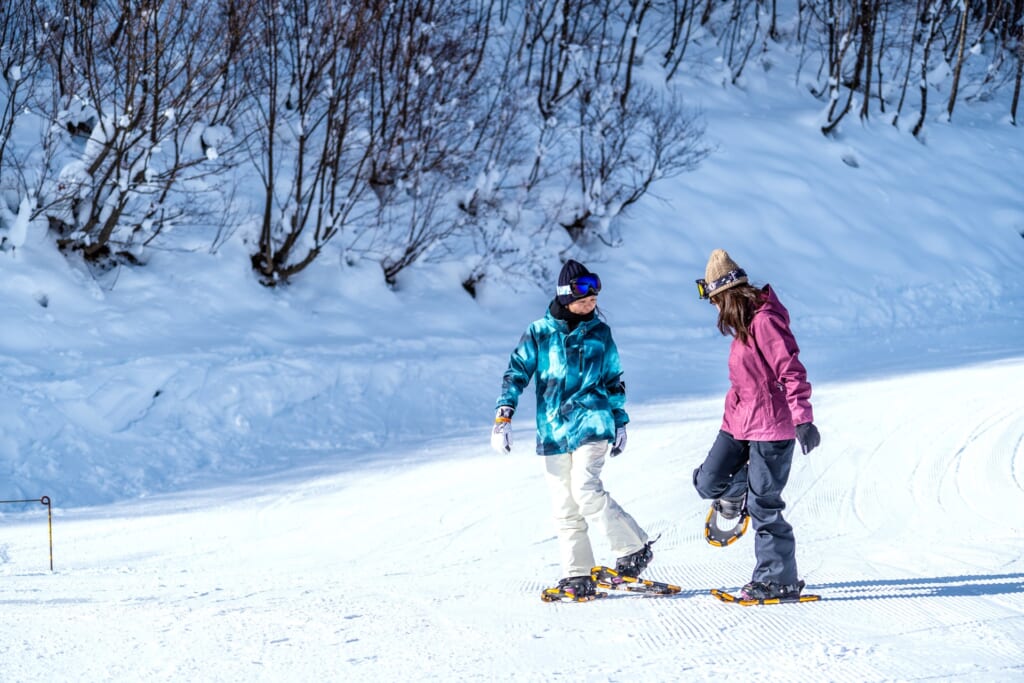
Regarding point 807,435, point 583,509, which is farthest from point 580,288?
point 807,435

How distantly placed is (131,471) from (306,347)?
135 inches

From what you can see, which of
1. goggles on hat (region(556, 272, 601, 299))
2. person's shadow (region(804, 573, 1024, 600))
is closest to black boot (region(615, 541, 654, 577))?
person's shadow (region(804, 573, 1024, 600))

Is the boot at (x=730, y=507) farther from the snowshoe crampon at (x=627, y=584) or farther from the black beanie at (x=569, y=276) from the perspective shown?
the black beanie at (x=569, y=276)

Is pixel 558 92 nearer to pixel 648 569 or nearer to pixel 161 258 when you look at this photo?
pixel 161 258

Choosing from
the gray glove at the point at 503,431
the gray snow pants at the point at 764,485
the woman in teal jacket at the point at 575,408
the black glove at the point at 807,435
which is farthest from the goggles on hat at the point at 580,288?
the black glove at the point at 807,435

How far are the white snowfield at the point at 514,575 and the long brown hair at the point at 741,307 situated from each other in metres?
1.18

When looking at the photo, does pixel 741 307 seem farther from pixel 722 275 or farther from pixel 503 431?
pixel 503 431

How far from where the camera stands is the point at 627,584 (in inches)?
192

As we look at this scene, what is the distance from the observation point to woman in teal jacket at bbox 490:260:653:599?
4.68 metres

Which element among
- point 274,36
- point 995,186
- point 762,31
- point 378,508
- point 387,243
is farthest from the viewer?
point 762,31

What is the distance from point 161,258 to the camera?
13.3 meters

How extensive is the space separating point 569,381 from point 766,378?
85cm

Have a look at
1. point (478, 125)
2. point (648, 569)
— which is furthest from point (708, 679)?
point (478, 125)

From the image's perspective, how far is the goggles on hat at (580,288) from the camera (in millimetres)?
4609
